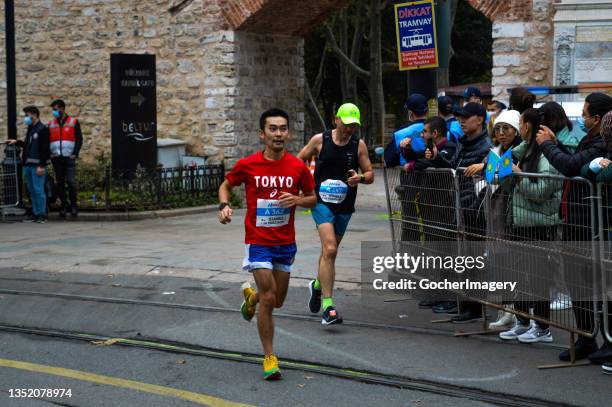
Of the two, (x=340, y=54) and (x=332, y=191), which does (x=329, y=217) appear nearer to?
(x=332, y=191)

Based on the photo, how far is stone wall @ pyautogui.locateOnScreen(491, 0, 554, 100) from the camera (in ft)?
52.2

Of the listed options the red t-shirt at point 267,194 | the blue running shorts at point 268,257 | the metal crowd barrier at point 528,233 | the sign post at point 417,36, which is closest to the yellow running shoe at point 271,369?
the blue running shorts at point 268,257

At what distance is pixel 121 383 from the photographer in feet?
22.1

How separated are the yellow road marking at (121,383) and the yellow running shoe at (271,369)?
1.70 ft

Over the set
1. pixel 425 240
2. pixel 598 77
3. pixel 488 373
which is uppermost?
pixel 598 77

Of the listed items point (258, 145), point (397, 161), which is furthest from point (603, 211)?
point (258, 145)

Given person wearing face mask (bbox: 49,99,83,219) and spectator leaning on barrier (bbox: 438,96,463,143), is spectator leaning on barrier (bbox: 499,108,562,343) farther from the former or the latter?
person wearing face mask (bbox: 49,99,83,219)

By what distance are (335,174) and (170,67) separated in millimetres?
11906

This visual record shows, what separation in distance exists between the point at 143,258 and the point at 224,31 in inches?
319

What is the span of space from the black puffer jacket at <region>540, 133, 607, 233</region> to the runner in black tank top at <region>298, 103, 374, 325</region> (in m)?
2.06

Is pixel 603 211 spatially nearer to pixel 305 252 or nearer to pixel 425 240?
pixel 425 240

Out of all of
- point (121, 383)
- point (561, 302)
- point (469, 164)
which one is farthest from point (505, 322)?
point (121, 383)

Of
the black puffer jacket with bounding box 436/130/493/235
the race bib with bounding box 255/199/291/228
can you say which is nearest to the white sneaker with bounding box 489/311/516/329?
the black puffer jacket with bounding box 436/130/493/235

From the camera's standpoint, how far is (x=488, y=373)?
6.96 meters
